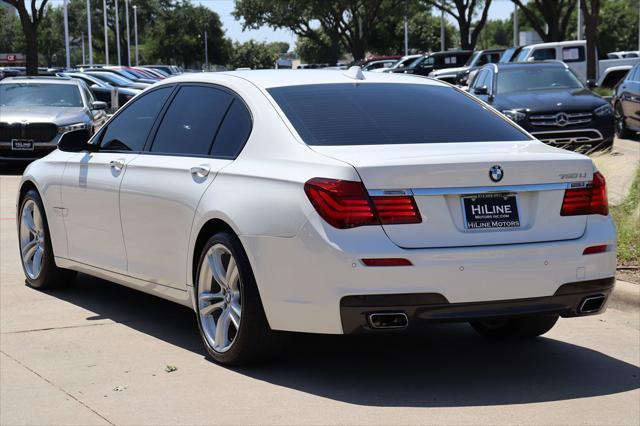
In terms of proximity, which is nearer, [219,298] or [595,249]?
[595,249]

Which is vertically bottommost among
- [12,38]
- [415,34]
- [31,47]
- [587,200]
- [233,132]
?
[587,200]

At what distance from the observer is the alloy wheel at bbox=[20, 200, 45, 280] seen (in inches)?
330

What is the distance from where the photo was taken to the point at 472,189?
5.54m

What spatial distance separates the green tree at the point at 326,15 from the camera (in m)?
67.2

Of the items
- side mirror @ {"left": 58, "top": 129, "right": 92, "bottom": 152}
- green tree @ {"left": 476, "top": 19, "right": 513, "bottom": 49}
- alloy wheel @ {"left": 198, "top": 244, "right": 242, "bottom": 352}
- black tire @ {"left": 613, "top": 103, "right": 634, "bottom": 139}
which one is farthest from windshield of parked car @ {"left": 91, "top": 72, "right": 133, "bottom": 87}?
green tree @ {"left": 476, "top": 19, "right": 513, "bottom": 49}

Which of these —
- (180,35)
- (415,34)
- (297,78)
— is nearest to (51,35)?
(180,35)

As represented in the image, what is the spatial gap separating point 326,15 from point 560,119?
55305mm

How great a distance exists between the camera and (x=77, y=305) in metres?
7.96

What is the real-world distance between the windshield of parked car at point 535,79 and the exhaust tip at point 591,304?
13.1m

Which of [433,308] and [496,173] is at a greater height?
[496,173]

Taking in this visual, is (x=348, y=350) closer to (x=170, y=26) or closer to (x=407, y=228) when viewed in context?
(x=407, y=228)

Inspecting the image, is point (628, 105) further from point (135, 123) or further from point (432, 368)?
point (432, 368)

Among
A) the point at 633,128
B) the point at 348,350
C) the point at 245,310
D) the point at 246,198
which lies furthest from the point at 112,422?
the point at 633,128

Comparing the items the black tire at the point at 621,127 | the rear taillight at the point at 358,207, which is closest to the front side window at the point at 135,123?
the rear taillight at the point at 358,207
